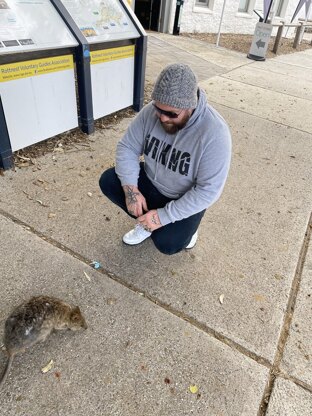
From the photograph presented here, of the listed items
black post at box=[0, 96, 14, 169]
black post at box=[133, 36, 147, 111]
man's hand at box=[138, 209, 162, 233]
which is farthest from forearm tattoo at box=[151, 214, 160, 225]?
black post at box=[133, 36, 147, 111]

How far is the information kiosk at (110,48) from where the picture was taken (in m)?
3.68

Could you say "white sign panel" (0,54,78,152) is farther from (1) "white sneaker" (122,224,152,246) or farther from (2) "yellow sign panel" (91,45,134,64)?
(1) "white sneaker" (122,224,152,246)

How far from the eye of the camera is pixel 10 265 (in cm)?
236

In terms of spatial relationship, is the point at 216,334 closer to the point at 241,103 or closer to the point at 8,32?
the point at 8,32

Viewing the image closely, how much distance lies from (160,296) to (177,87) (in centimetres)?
135

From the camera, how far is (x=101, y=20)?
3875mm

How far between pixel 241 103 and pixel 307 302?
4.39 meters

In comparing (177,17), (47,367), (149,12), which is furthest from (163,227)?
(149,12)

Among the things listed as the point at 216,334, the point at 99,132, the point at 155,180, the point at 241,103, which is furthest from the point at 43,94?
the point at 241,103

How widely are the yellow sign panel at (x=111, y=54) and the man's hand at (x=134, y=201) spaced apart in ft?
7.16

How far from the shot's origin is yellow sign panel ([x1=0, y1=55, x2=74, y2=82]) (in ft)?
9.70

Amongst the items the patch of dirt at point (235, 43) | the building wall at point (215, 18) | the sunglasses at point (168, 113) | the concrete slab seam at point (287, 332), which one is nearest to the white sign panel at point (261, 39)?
the patch of dirt at point (235, 43)

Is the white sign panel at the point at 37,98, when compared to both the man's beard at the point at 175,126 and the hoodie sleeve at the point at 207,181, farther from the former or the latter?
the hoodie sleeve at the point at 207,181

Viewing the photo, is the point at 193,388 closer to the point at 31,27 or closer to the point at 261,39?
the point at 31,27
